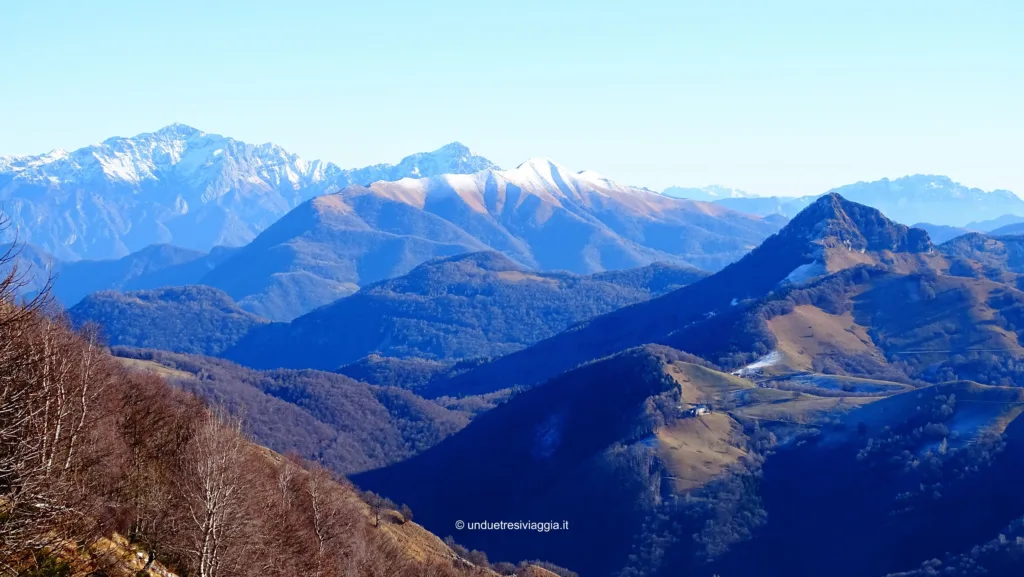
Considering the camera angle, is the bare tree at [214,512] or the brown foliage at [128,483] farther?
the bare tree at [214,512]

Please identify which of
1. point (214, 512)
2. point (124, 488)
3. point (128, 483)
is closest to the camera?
point (214, 512)

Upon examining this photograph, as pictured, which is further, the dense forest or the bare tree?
the bare tree

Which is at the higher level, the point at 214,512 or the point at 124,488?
the point at 214,512

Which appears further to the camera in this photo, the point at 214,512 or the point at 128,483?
the point at 128,483

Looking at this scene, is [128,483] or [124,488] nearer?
[124,488]

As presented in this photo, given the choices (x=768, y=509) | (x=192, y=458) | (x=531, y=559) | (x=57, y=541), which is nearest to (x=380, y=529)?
(x=192, y=458)

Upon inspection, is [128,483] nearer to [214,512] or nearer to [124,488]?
[124,488]

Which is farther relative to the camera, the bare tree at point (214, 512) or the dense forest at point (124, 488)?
the bare tree at point (214, 512)

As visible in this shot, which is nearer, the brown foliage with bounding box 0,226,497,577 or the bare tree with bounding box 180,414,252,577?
the brown foliage with bounding box 0,226,497,577

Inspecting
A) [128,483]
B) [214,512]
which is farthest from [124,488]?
[214,512]

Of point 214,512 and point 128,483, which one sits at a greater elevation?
point 214,512

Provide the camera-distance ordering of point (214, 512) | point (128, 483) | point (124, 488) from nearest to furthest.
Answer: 1. point (214, 512)
2. point (124, 488)
3. point (128, 483)
